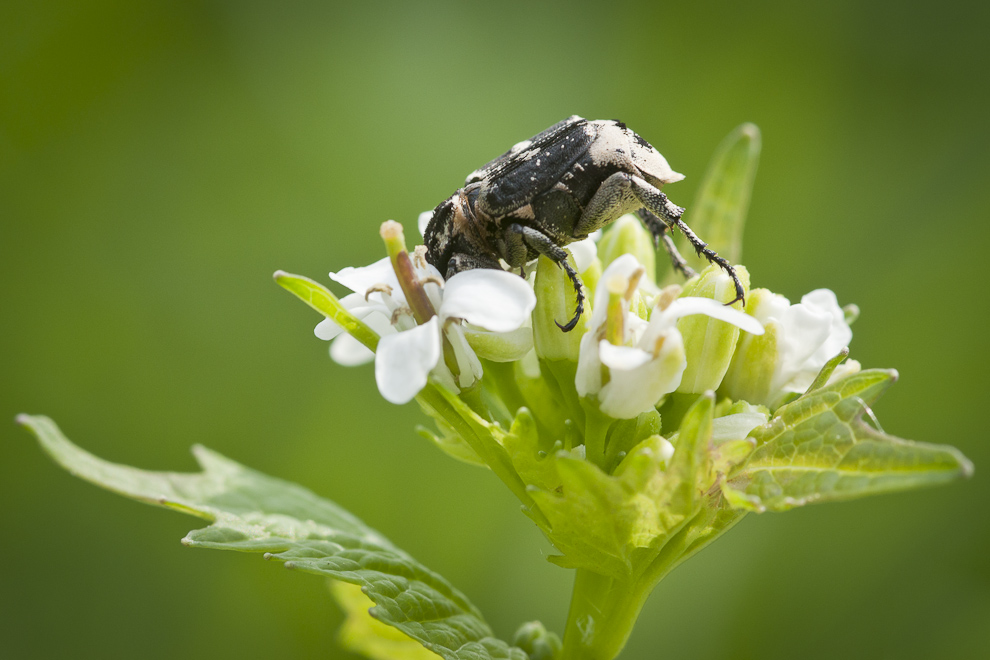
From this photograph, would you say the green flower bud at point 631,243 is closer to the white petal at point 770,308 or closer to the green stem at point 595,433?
the white petal at point 770,308

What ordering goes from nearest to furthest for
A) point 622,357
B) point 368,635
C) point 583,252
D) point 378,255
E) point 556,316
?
point 622,357 → point 556,316 → point 583,252 → point 368,635 → point 378,255

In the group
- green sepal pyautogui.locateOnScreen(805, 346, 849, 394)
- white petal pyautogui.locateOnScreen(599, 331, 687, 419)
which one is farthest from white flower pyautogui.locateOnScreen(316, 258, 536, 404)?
green sepal pyautogui.locateOnScreen(805, 346, 849, 394)

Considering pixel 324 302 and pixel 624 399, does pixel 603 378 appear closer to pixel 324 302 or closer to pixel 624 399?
pixel 624 399

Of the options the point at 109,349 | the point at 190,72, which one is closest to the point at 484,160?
the point at 190,72

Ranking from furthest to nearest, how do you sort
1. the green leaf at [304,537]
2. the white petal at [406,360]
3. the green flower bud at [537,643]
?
the green flower bud at [537,643] → the green leaf at [304,537] → the white petal at [406,360]

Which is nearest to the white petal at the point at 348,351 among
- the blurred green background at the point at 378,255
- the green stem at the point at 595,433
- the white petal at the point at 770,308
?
the green stem at the point at 595,433

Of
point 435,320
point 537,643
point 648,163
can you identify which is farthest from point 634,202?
point 537,643
